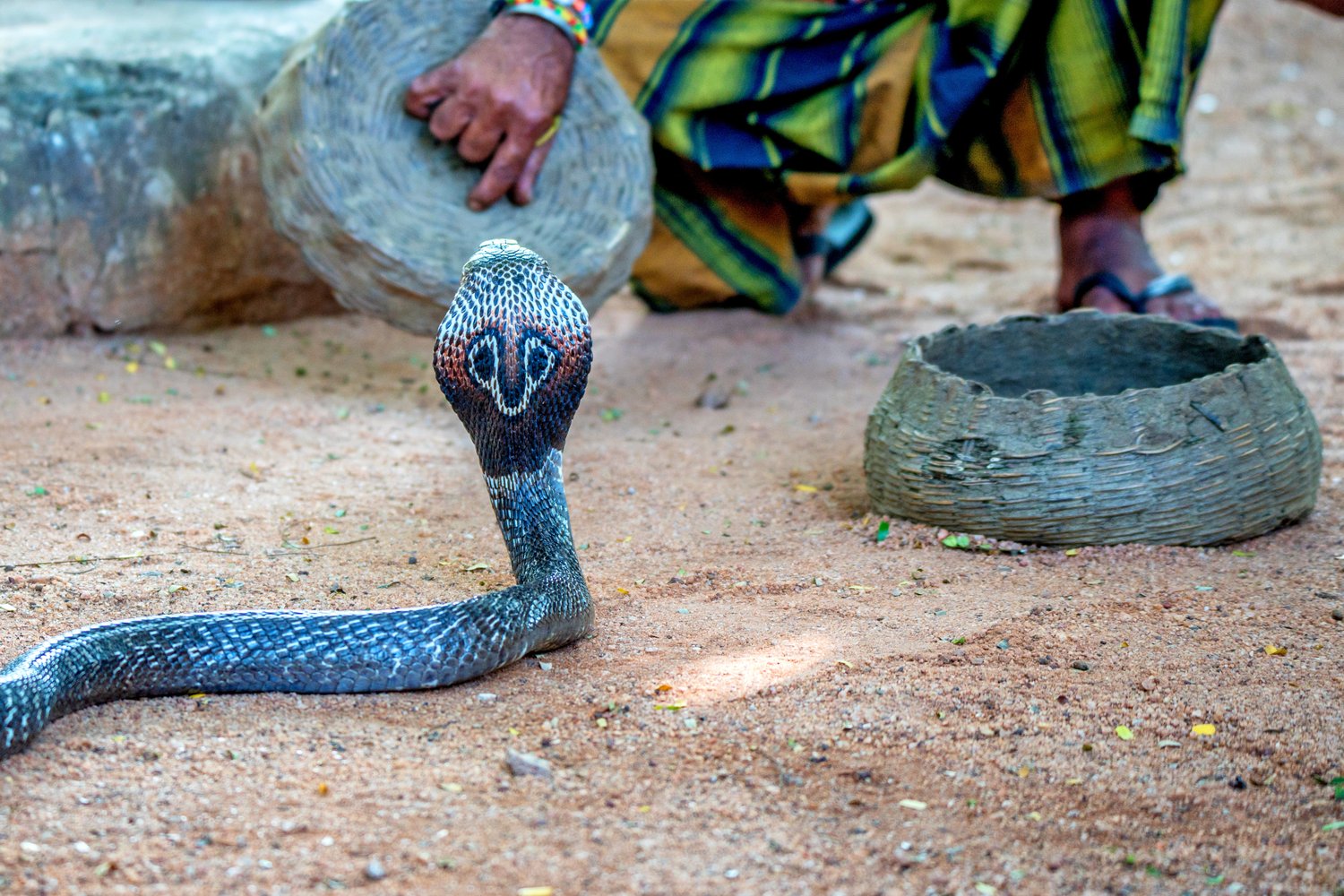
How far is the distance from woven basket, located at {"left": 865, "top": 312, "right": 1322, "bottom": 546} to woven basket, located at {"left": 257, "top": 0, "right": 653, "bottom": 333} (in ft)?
3.68

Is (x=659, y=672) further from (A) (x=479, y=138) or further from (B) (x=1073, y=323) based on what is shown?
(A) (x=479, y=138)

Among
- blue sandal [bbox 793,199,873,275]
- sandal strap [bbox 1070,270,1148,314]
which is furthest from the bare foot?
blue sandal [bbox 793,199,873,275]

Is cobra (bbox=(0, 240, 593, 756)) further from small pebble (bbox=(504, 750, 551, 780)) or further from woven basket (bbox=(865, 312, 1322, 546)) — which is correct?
woven basket (bbox=(865, 312, 1322, 546))

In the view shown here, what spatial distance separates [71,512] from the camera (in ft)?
8.52

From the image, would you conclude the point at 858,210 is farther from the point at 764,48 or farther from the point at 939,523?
the point at 939,523

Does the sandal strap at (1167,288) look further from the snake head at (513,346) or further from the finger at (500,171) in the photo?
the snake head at (513,346)

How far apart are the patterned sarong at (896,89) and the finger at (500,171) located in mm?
648

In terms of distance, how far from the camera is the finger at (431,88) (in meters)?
3.39

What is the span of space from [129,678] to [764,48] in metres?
2.73

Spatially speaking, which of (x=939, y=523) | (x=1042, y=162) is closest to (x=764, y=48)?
(x=1042, y=162)

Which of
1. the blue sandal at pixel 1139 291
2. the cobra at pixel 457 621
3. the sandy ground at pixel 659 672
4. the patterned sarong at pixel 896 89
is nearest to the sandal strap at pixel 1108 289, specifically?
the blue sandal at pixel 1139 291

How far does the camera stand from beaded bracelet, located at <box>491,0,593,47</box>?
135 inches

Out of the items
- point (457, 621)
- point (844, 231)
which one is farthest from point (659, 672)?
point (844, 231)

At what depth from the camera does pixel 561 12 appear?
136 inches
